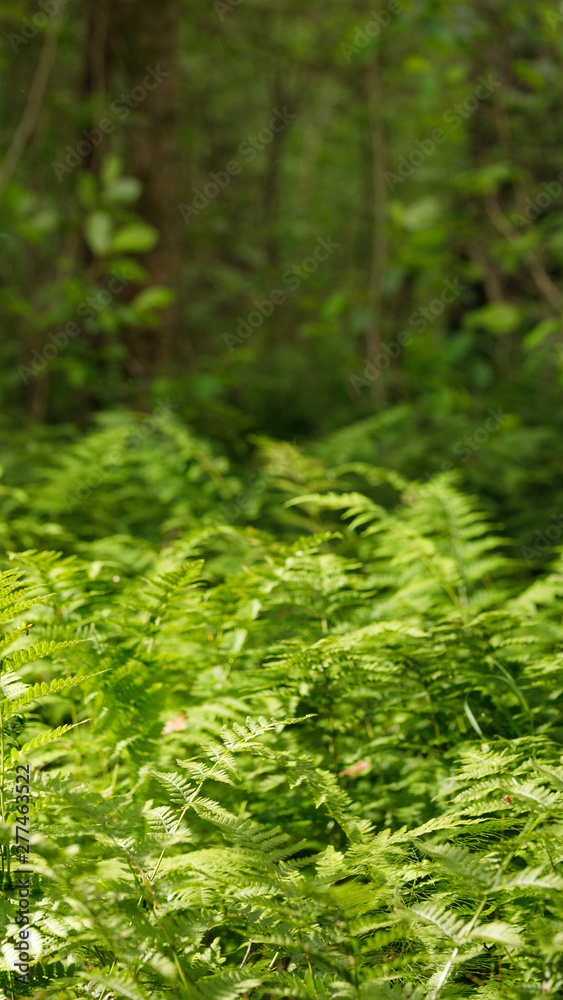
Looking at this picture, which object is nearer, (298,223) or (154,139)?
(154,139)

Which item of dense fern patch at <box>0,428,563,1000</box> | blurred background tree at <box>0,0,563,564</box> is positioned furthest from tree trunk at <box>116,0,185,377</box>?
dense fern patch at <box>0,428,563,1000</box>

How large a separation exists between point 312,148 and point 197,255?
12.9ft

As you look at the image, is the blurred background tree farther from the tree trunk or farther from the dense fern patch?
the dense fern patch

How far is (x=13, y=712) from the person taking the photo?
113 cm

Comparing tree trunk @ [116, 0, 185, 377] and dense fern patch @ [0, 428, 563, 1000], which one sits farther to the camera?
tree trunk @ [116, 0, 185, 377]

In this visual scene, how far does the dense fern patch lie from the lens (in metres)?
0.90

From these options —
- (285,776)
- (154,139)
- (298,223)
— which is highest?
→ (154,139)

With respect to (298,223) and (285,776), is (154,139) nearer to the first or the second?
(285,776)

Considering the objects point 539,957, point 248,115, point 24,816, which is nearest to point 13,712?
point 24,816

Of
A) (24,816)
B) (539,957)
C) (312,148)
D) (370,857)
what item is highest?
(312,148)

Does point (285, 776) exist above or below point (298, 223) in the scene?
below

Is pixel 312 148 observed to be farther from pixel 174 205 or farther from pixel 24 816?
pixel 24 816

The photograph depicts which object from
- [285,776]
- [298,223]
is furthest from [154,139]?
[298,223]

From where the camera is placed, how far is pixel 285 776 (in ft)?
4.55
